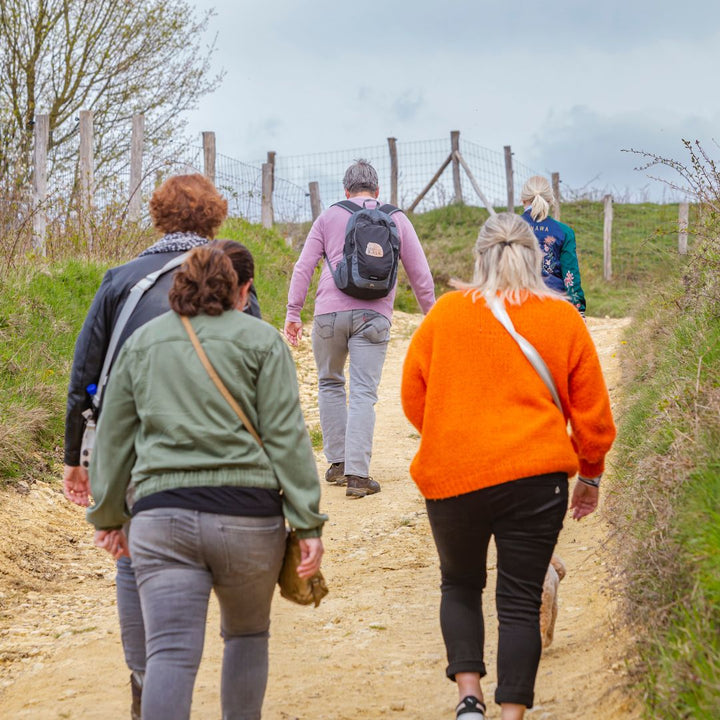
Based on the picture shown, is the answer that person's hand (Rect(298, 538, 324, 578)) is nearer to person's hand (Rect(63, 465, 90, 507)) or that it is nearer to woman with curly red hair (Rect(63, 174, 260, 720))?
woman with curly red hair (Rect(63, 174, 260, 720))

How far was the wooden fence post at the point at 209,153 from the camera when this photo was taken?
15773 mm

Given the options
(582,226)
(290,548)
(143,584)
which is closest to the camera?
(143,584)

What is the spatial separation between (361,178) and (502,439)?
11.9ft

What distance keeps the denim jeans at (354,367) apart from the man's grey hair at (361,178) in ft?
2.54

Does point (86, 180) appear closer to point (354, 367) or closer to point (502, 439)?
point (354, 367)

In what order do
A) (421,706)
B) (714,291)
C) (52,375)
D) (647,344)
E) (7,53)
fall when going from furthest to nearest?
(7,53), (647,344), (52,375), (714,291), (421,706)

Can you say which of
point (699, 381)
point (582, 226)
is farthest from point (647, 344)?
point (582, 226)

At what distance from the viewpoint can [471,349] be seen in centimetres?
320

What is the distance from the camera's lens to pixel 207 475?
8.90 feet

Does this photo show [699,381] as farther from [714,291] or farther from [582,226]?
[582,226]

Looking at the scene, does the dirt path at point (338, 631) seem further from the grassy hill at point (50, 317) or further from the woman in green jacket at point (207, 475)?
the woman in green jacket at point (207, 475)

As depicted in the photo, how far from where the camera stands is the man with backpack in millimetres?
6309

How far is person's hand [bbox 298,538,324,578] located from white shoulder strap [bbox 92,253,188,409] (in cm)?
90

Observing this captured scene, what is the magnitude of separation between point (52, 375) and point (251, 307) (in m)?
5.03
